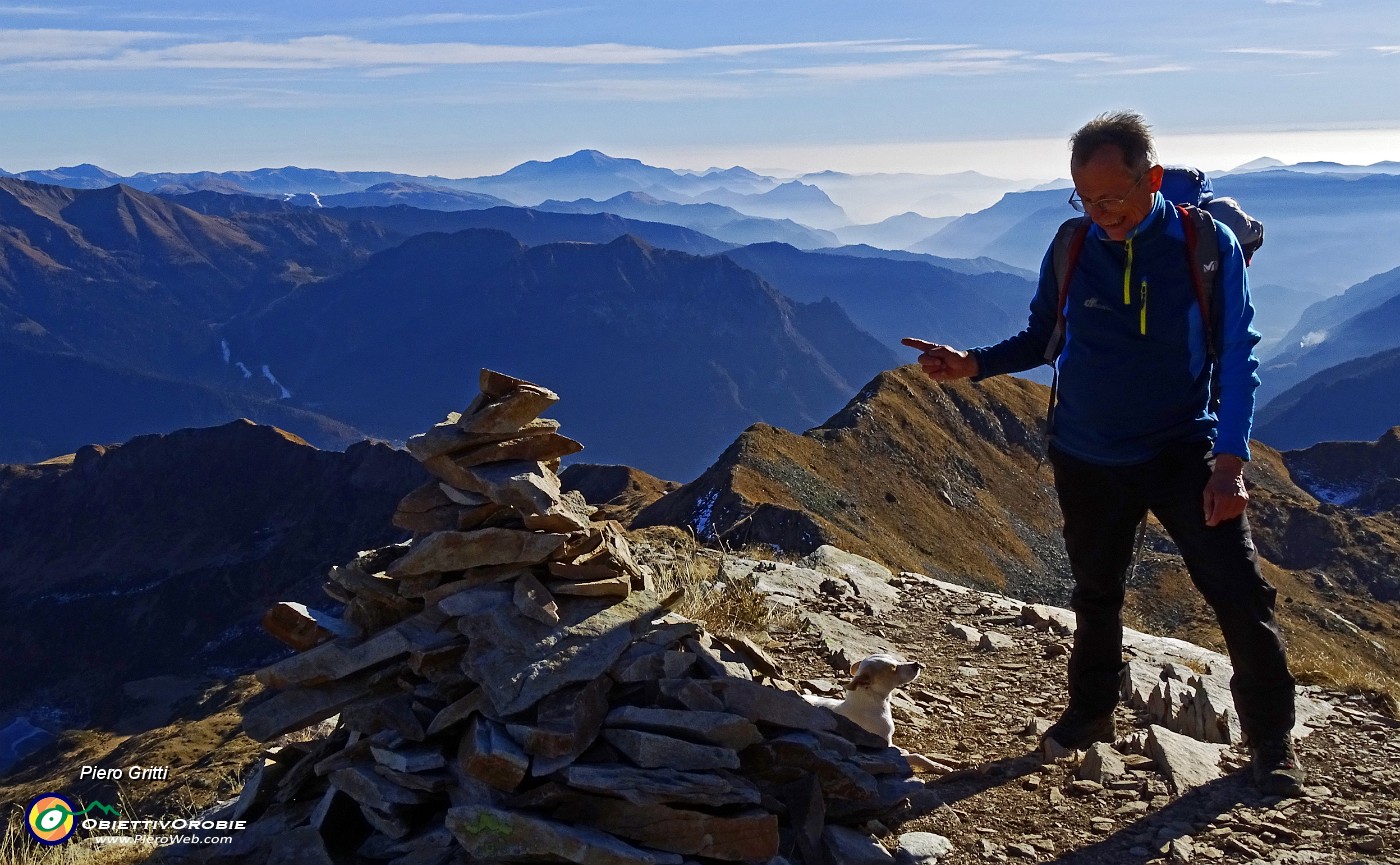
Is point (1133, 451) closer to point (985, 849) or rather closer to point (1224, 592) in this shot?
point (1224, 592)

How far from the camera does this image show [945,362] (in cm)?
629

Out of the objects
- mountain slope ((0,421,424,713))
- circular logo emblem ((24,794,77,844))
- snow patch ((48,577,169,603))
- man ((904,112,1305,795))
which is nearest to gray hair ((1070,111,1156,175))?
man ((904,112,1305,795))

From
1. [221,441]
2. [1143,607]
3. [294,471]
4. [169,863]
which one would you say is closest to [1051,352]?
[169,863]

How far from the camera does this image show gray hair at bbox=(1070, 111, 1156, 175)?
5.09m

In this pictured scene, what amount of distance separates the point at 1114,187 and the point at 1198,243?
19.6 inches

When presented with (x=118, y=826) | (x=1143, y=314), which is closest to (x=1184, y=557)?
(x=1143, y=314)

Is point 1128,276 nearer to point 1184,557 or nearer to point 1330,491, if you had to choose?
point 1184,557

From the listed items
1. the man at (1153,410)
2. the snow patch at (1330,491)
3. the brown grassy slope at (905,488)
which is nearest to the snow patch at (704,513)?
the brown grassy slope at (905,488)

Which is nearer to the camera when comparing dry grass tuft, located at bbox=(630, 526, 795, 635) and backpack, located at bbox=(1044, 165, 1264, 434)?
backpack, located at bbox=(1044, 165, 1264, 434)

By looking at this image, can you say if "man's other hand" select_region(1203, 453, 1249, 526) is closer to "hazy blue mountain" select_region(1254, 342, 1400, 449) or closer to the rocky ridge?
the rocky ridge

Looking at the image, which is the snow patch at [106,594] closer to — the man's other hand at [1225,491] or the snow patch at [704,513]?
the snow patch at [704,513]

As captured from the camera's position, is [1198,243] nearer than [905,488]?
Yes

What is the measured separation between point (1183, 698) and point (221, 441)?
123155 mm

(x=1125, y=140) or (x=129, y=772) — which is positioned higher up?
(x=1125, y=140)
